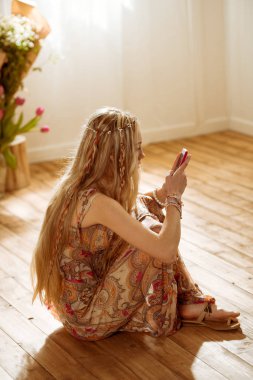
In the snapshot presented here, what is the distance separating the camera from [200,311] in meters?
2.61

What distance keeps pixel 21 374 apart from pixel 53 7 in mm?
2615

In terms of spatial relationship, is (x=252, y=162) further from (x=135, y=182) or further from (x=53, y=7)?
(x=135, y=182)

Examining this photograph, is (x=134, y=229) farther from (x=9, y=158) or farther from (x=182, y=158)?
(x=9, y=158)

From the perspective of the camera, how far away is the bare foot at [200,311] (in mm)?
2600

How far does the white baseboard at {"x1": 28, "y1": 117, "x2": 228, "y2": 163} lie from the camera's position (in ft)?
15.2

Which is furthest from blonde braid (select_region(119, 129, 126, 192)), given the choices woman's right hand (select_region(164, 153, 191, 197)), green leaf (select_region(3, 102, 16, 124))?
green leaf (select_region(3, 102, 16, 124))

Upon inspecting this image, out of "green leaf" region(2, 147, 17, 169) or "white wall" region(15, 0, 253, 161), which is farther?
"white wall" region(15, 0, 253, 161)

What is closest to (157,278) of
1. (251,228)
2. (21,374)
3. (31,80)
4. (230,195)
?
(21,374)

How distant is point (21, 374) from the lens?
91.8 inches

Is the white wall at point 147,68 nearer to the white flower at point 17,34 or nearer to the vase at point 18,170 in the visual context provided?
the vase at point 18,170

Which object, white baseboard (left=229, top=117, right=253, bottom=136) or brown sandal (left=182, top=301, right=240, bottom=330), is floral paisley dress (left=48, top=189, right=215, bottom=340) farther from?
white baseboard (left=229, top=117, right=253, bottom=136)

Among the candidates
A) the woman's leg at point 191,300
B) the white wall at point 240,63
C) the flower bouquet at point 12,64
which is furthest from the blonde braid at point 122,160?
the white wall at point 240,63

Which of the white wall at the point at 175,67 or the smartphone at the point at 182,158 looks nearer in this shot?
the smartphone at the point at 182,158

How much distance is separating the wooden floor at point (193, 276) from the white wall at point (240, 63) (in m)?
0.70
